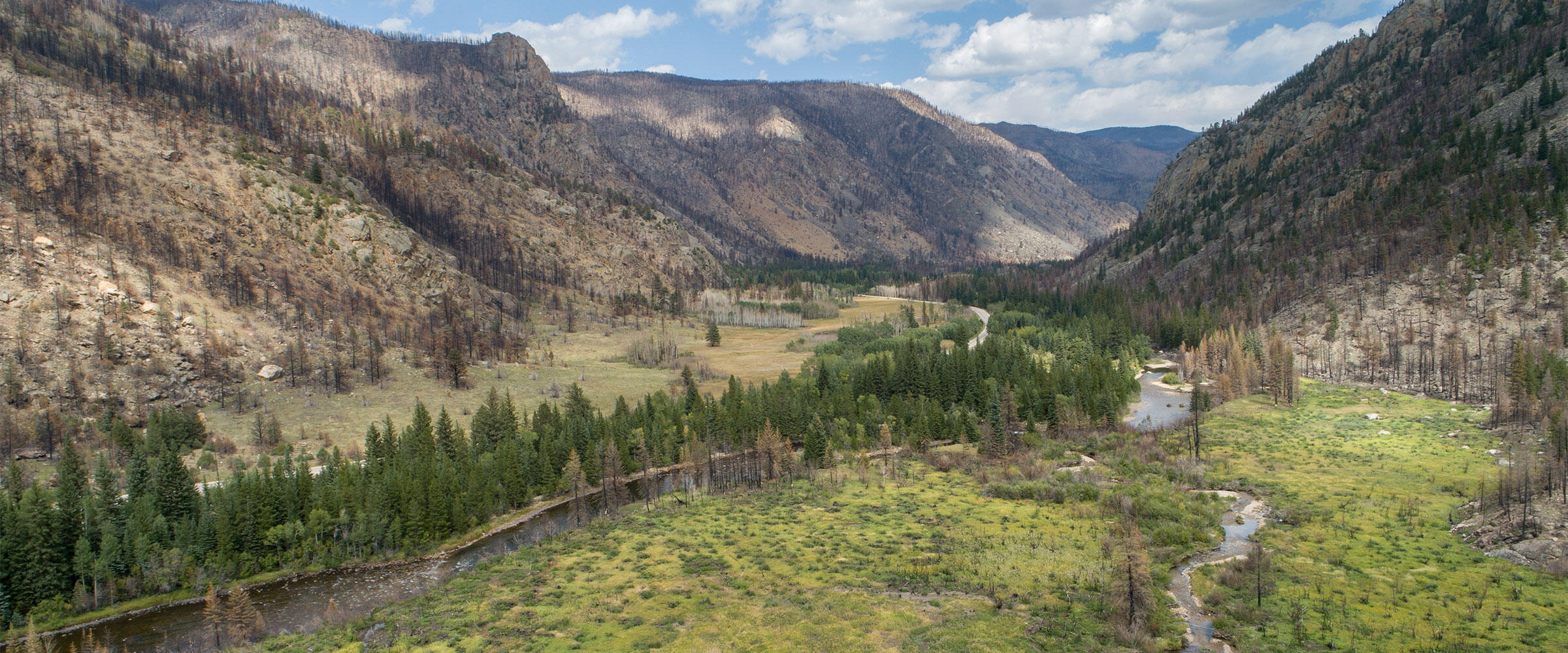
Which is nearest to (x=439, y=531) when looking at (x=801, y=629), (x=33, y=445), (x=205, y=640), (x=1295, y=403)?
(x=205, y=640)

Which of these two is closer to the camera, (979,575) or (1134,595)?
(1134,595)

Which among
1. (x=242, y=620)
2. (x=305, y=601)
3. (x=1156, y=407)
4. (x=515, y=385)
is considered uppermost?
(x=515, y=385)

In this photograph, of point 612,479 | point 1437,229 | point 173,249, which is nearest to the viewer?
point 612,479

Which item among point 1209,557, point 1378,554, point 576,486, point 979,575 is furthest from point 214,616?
point 1378,554

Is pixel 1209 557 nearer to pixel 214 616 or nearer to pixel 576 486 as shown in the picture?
pixel 576 486

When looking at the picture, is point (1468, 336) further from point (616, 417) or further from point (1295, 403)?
point (616, 417)

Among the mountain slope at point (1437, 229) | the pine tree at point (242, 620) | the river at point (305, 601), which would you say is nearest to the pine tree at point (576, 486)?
the river at point (305, 601)

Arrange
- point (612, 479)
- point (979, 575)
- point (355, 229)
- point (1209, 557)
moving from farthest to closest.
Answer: point (355, 229) → point (612, 479) → point (1209, 557) → point (979, 575)
